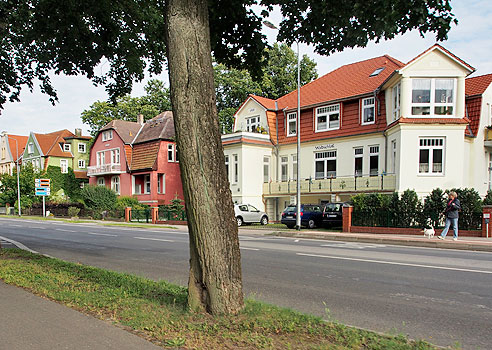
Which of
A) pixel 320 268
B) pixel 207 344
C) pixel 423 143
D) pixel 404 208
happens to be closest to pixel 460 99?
pixel 423 143

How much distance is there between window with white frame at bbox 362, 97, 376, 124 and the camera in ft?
86.5

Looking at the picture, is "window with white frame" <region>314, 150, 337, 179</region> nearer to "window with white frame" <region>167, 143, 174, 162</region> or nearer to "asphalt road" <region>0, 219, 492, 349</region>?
"asphalt road" <region>0, 219, 492, 349</region>

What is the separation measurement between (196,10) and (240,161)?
2584 cm

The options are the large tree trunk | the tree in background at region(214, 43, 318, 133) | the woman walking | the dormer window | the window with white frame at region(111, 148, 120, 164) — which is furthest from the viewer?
the window with white frame at region(111, 148, 120, 164)

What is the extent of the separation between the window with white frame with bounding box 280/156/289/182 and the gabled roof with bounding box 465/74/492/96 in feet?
43.4

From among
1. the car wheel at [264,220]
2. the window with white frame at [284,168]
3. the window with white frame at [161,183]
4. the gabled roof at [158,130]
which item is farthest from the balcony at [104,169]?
the car wheel at [264,220]

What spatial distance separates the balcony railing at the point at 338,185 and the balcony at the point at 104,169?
68.8 ft

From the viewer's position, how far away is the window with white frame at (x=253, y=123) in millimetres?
33031

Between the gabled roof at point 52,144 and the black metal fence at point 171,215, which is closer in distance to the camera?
the black metal fence at point 171,215

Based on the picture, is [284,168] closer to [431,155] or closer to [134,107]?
[431,155]

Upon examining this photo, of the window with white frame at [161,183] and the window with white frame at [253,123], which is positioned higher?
the window with white frame at [253,123]

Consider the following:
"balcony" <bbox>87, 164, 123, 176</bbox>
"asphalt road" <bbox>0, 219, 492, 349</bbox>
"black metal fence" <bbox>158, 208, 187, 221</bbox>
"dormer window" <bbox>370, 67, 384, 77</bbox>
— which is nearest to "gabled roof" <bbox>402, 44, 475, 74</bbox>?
"dormer window" <bbox>370, 67, 384, 77</bbox>

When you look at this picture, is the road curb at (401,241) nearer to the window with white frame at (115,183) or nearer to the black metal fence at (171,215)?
the black metal fence at (171,215)

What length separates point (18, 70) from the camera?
1159cm
